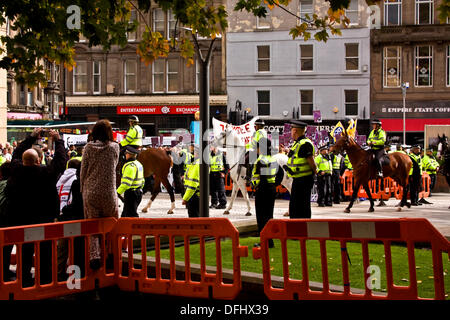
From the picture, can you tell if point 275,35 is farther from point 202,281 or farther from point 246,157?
point 202,281

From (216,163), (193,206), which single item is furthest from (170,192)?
(193,206)

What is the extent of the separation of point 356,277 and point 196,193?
6497 millimetres

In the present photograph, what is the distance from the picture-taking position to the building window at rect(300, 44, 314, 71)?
40375 millimetres

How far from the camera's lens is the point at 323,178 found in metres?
19.3

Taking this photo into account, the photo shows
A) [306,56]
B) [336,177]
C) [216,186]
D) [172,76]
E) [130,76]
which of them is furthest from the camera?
[130,76]

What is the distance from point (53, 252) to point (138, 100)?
36.9 m

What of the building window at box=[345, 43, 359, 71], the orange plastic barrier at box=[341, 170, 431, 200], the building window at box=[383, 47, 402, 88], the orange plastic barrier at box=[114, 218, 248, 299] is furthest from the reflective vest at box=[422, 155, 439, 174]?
the orange plastic barrier at box=[114, 218, 248, 299]

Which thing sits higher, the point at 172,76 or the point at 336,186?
the point at 172,76

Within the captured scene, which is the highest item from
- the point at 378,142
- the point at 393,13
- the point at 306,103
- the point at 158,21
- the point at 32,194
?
the point at 158,21

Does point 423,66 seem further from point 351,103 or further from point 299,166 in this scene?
point 299,166

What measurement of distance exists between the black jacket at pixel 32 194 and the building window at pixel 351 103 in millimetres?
33311

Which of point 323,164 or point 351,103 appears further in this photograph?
point 351,103

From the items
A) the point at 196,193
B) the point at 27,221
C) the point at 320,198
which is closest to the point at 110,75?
the point at 320,198

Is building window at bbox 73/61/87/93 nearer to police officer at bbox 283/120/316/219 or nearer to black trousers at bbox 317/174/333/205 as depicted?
black trousers at bbox 317/174/333/205
